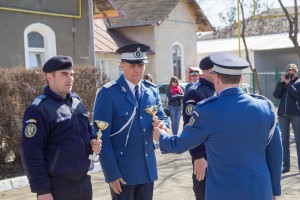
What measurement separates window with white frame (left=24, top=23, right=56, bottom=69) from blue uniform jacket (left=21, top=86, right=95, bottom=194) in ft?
41.3

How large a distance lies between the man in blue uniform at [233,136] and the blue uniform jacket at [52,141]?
0.98 meters

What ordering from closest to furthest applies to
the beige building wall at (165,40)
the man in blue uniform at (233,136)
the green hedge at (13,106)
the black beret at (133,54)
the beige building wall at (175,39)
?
1. the man in blue uniform at (233,136)
2. the black beret at (133,54)
3. the green hedge at (13,106)
4. the beige building wall at (165,40)
5. the beige building wall at (175,39)

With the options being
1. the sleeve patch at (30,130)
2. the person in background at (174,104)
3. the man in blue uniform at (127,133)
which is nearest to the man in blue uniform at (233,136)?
the man in blue uniform at (127,133)

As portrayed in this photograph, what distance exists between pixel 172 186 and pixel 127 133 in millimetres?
3719

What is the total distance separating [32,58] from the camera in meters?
16.7

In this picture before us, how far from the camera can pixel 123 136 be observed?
443 centimetres

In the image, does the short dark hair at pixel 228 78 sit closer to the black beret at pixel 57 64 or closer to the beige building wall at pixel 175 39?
the black beret at pixel 57 64

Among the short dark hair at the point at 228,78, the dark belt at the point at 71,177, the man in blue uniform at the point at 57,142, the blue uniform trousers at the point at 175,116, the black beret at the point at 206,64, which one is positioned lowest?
the blue uniform trousers at the point at 175,116

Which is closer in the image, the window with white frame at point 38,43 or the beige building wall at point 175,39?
the window with white frame at point 38,43

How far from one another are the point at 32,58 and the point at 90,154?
13.1 m

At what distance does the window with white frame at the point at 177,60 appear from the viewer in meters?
30.0

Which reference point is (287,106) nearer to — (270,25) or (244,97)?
(244,97)

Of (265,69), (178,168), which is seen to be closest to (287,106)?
(178,168)

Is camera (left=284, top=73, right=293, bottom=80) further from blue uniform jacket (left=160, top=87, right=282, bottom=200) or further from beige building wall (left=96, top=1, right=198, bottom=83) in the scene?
beige building wall (left=96, top=1, right=198, bottom=83)
